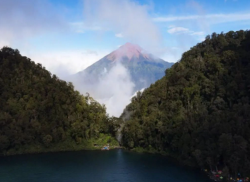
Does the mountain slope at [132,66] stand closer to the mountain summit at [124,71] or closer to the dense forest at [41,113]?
the mountain summit at [124,71]

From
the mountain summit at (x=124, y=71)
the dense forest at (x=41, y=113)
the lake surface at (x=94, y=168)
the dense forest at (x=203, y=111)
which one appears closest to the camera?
the dense forest at (x=203, y=111)

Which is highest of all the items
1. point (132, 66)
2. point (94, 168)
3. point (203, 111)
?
point (132, 66)

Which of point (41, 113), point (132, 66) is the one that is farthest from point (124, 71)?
point (41, 113)

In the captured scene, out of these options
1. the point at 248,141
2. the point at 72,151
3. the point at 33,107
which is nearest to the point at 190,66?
the point at 248,141

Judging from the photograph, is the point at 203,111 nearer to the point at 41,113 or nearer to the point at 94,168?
the point at 94,168

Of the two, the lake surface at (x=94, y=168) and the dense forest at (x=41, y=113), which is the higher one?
the dense forest at (x=41, y=113)

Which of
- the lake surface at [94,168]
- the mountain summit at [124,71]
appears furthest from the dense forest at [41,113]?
the mountain summit at [124,71]
